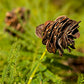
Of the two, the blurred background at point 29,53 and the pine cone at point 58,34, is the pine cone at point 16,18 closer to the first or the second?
the blurred background at point 29,53

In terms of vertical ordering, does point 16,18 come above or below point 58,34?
above

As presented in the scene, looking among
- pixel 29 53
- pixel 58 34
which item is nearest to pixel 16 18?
pixel 29 53

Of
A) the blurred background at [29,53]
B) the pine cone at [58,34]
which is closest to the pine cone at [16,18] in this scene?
the blurred background at [29,53]

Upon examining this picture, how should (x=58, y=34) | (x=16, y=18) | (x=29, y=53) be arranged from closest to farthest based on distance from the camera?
1. (x=58, y=34)
2. (x=29, y=53)
3. (x=16, y=18)

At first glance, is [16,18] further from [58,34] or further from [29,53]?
[58,34]

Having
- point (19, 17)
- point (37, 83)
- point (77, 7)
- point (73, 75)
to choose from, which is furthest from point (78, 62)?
point (77, 7)

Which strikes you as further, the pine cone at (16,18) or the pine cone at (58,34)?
the pine cone at (16,18)

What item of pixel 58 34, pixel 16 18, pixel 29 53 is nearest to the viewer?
pixel 58 34

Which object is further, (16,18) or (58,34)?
(16,18)
